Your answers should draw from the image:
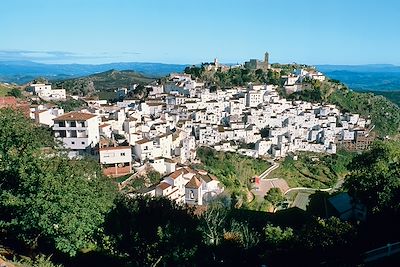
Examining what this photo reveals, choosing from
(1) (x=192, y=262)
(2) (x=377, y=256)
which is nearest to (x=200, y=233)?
(1) (x=192, y=262)

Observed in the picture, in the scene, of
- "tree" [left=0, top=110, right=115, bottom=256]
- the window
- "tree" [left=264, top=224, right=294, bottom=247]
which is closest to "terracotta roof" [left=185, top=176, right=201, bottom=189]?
Answer: the window

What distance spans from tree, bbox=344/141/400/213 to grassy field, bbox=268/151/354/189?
2092 centimetres

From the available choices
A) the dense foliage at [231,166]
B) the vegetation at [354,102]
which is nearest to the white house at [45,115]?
the dense foliage at [231,166]

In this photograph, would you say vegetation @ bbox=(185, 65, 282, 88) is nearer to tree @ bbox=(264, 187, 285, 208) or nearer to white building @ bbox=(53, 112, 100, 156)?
tree @ bbox=(264, 187, 285, 208)

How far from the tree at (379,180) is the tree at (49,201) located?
32.7ft

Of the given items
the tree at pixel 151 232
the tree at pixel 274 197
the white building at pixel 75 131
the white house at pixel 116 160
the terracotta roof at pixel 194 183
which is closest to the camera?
the tree at pixel 151 232

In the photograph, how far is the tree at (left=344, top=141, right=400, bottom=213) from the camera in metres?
15.0

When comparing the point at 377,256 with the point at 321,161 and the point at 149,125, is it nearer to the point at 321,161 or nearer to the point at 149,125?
the point at 149,125

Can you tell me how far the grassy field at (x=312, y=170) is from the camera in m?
43.9

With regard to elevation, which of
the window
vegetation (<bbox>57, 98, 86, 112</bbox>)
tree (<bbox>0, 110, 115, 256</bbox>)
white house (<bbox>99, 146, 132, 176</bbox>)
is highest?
tree (<bbox>0, 110, 115, 256</bbox>)

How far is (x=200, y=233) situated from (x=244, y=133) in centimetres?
3561

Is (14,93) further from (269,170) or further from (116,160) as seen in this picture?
(269,170)

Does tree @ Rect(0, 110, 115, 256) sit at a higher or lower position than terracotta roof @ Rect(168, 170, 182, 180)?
higher

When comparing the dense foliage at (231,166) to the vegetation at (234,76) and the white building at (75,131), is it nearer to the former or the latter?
the white building at (75,131)
